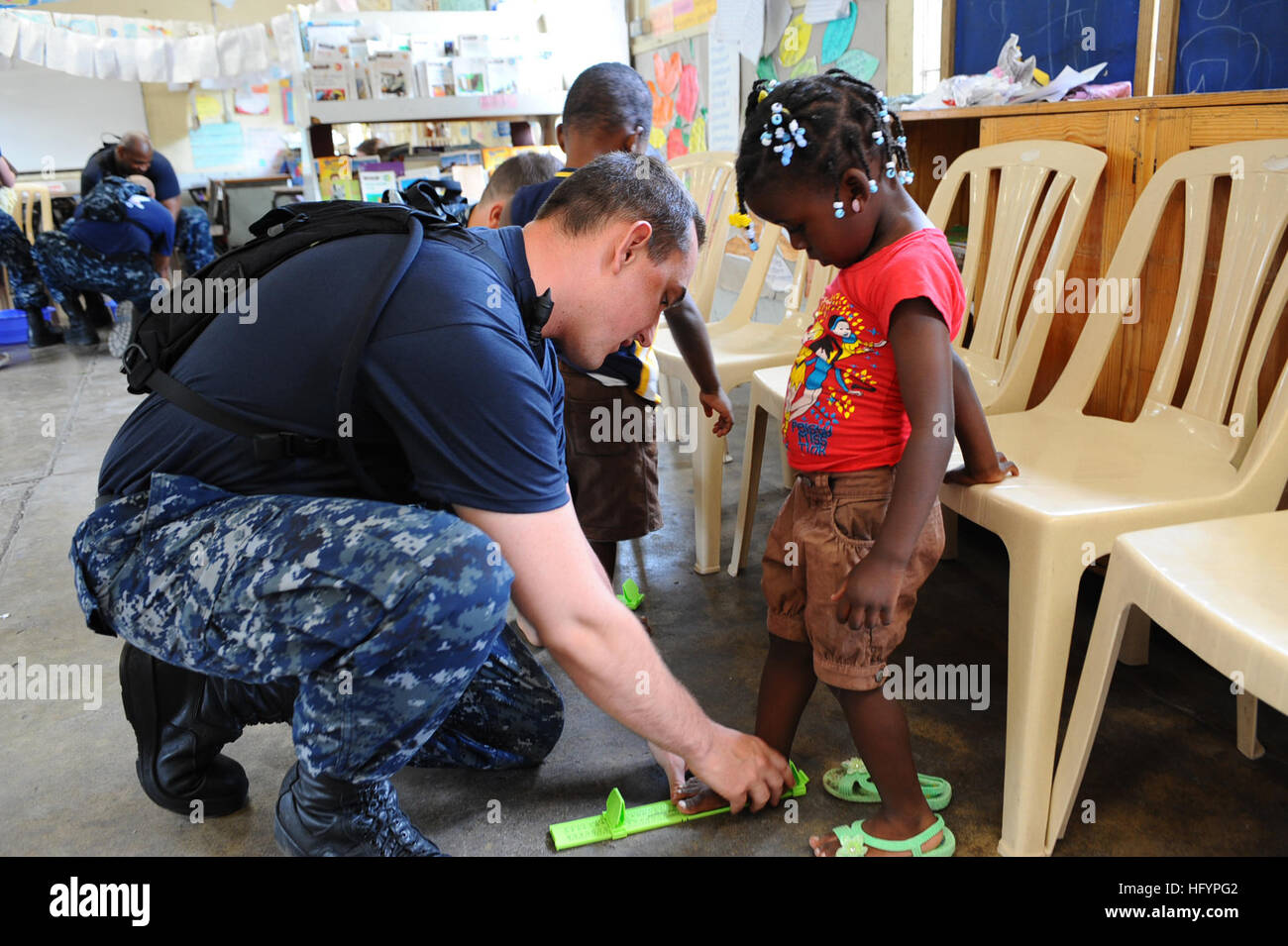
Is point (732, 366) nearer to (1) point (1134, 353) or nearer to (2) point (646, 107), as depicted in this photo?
(2) point (646, 107)

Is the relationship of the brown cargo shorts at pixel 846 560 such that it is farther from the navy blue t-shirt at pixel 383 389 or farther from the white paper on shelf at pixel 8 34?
the white paper on shelf at pixel 8 34

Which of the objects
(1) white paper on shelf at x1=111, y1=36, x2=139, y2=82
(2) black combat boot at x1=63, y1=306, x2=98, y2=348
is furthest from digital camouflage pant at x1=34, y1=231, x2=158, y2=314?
(1) white paper on shelf at x1=111, y1=36, x2=139, y2=82

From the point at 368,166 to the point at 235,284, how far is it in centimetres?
333

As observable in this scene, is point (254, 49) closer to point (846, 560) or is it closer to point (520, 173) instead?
point (520, 173)

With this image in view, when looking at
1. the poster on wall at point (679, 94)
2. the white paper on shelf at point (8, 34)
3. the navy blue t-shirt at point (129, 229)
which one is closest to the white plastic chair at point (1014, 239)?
the poster on wall at point (679, 94)

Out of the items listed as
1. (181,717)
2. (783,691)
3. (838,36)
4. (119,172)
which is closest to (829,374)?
(783,691)

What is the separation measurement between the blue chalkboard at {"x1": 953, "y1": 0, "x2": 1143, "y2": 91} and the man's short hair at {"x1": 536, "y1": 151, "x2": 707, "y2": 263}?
141 centimetres

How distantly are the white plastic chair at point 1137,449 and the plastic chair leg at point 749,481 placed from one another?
55 cm

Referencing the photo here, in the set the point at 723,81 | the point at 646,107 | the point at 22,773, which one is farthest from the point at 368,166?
the point at 22,773

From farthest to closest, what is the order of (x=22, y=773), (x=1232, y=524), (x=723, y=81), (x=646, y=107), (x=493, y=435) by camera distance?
(x=723, y=81) < (x=646, y=107) < (x=22, y=773) < (x=1232, y=524) < (x=493, y=435)

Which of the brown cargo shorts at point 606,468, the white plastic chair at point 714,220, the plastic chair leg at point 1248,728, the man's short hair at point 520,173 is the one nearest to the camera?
the plastic chair leg at point 1248,728

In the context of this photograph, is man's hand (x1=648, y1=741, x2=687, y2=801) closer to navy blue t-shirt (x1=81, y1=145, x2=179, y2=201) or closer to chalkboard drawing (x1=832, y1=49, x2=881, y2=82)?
chalkboard drawing (x1=832, y1=49, x2=881, y2=82)

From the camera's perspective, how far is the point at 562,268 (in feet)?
4.18

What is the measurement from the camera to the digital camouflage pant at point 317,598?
1.14 meters
